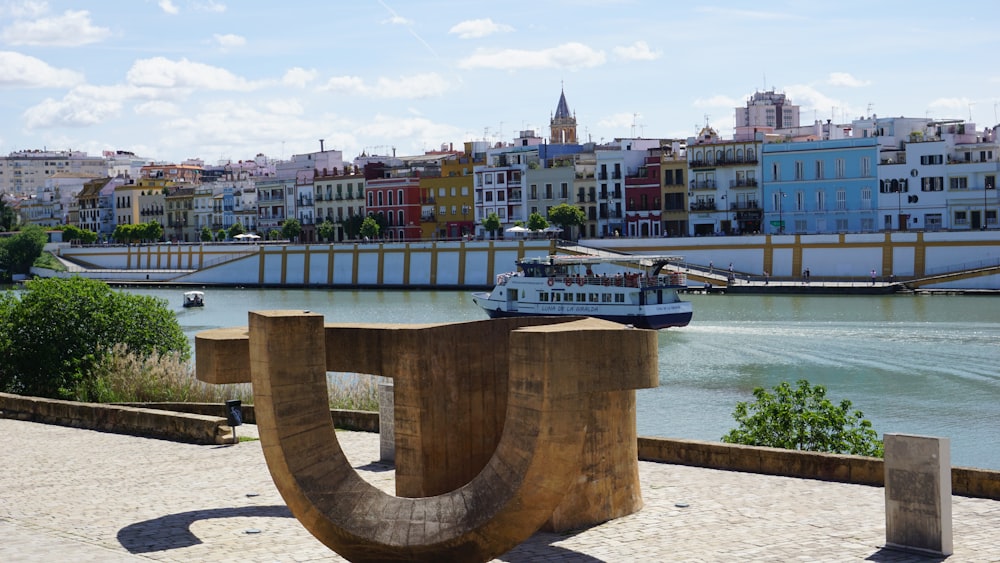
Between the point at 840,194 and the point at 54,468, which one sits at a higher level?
the point at 840,194

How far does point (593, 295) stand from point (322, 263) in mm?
36630

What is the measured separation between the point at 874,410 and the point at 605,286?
18.6 m

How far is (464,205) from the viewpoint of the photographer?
83000 mm

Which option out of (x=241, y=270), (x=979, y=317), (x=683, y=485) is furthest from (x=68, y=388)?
(x=241, y=270)

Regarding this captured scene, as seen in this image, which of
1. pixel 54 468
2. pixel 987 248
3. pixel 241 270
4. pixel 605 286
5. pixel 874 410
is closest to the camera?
pixel 54 468

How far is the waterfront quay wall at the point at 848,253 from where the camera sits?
188 feet

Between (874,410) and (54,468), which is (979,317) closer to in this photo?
(874,410)

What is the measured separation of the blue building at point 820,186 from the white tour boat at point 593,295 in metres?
19.1

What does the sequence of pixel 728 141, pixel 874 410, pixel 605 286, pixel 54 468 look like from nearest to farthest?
1. pixel 54 468
2. pixel 874 410
3. pixel 605 286
4. pixel 728 141

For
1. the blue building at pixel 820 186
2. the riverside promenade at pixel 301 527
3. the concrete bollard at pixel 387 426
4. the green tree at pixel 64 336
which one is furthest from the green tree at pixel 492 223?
the concrete bollard at pixel 387 426

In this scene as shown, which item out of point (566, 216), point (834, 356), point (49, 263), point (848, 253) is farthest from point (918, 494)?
point (49, 263)

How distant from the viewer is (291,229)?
3514 inches

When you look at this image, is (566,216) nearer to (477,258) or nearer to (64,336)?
(477,258)

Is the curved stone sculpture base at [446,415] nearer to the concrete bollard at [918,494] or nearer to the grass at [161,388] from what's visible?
the concrete bollard at [918,494]
